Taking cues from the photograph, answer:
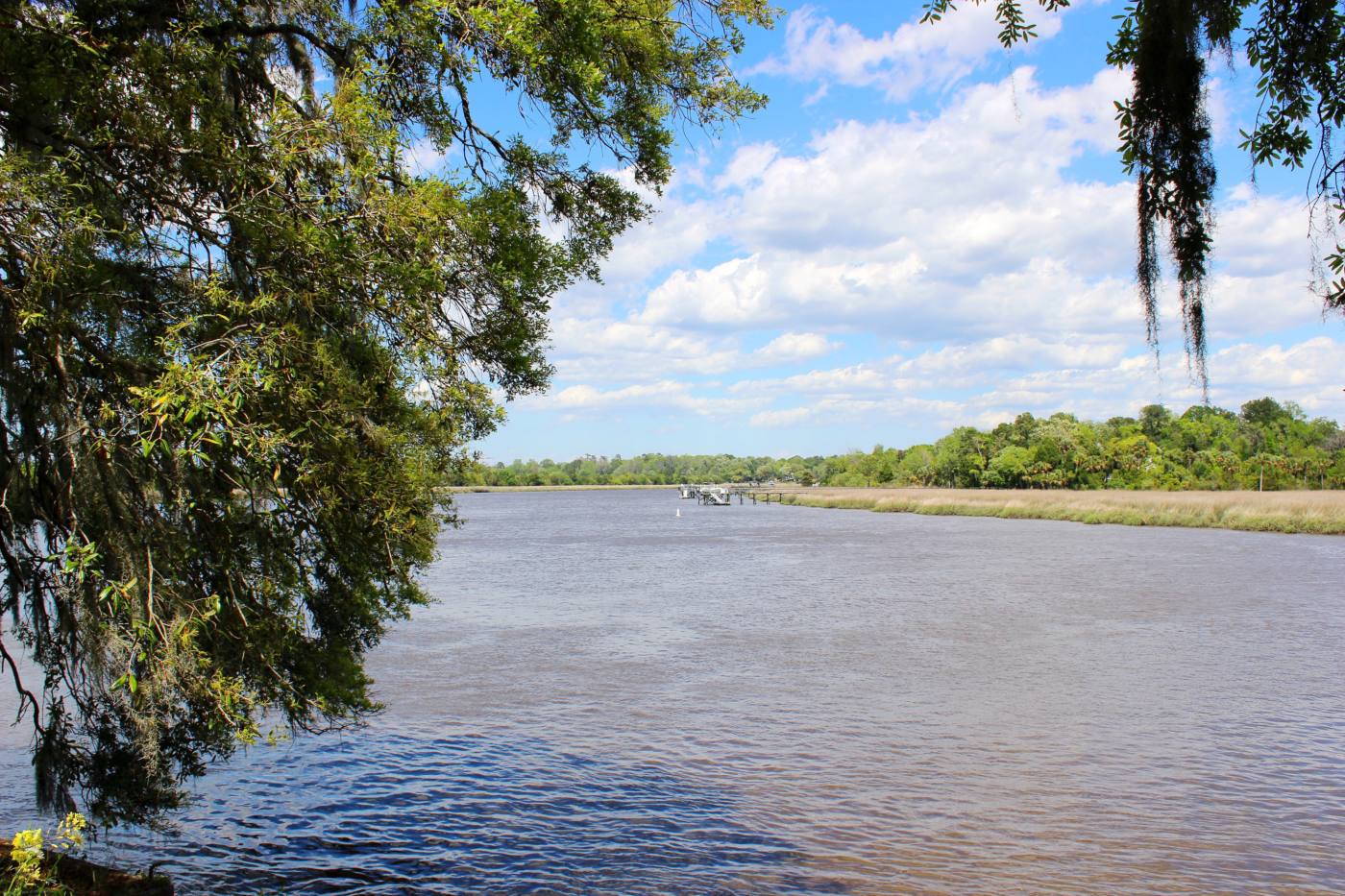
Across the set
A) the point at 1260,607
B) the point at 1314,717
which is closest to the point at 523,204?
the point at 1314,717

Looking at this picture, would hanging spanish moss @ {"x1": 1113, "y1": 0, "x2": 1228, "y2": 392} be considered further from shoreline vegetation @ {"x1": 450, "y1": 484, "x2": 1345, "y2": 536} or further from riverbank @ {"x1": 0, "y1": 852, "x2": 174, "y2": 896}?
shoreline vegetation @ {"x1": 450, "y1": 484, "x2": 1345, "y2": 536}

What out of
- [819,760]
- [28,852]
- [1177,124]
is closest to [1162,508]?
[819,760]

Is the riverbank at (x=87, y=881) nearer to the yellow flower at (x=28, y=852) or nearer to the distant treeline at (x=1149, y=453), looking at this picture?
the yellow flower at (x=28, y=852)

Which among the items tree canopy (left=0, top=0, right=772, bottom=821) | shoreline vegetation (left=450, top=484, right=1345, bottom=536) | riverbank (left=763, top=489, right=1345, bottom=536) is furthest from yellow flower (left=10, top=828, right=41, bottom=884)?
riverbank (left=763, top=489, right=1345, bottom=536)

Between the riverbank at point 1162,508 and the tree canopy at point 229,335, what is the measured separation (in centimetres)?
5262

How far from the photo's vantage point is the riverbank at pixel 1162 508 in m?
48.4

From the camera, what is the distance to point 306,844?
30.2ft

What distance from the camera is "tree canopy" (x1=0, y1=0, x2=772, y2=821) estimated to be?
16.3 ft

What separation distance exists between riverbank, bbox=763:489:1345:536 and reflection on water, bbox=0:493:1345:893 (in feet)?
87.2

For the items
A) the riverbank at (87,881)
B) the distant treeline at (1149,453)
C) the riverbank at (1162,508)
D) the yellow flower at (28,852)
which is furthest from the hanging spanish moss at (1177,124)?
the distant treeline at (1149,453)

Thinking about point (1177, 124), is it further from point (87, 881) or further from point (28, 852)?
point (87, 881)

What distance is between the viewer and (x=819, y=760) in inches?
473

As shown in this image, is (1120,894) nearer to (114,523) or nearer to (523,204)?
(523,204)

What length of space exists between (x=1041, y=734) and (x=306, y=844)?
31.7 ft
